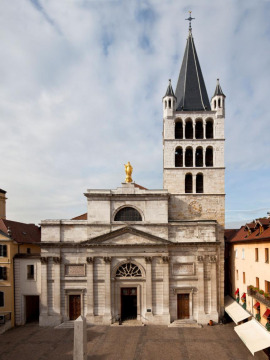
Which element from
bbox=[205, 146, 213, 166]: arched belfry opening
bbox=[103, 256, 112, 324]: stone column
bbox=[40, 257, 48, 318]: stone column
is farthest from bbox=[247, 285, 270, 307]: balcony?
bbox=[40, 257, 48, 318]: stone column

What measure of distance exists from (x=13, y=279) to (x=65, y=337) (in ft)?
32.7

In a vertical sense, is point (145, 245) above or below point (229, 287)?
above

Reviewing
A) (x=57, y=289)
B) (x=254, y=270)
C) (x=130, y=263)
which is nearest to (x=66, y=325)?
(x=57, y=289)

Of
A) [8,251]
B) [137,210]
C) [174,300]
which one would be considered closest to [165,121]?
[137,210]

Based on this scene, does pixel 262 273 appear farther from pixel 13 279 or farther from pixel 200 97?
pixel 13 279

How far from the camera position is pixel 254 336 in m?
22.2

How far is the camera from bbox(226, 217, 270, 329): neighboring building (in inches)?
944

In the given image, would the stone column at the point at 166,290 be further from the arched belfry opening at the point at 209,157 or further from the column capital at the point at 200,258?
the arched belfry opening at the point at 209,157

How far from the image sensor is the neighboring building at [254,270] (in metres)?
24.0

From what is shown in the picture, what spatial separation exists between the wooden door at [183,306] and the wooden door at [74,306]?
12.7 m

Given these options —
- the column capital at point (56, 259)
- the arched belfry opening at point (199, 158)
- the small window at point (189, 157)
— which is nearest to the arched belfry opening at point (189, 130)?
the small window at point (189, 157)

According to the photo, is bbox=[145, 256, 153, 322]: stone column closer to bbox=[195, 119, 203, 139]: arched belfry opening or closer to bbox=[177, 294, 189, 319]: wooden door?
bbox=[177, 294, 189, 319]: wooden door

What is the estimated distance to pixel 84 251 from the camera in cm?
3241

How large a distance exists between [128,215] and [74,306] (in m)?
13.4
